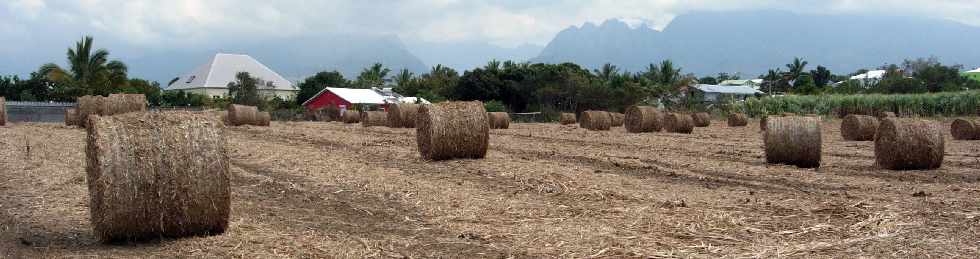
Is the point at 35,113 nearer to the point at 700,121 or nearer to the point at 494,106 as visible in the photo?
the point at 494,106

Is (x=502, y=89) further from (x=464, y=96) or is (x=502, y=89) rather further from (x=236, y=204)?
(x=236, y=204)

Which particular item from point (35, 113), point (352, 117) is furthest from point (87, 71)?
point (352, 117)

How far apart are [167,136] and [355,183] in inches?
159

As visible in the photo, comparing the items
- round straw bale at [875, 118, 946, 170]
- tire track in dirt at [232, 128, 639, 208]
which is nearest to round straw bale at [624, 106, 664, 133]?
tire track in dirt at [232, 128, 639, 208]

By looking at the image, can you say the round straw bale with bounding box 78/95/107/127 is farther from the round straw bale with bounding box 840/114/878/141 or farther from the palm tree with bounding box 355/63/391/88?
the palm tree with bounding box 355/63/391/88

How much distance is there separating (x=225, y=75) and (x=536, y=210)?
110038 millimetres

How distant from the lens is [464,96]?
60594 millimetres

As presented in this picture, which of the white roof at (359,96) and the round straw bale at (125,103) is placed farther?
the white roof at (359,96)

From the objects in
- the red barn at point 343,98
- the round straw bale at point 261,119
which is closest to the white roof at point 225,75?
the red barn at point 343,98

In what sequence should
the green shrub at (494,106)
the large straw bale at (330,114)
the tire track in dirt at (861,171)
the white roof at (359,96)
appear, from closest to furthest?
1. the tire track in dirt at (861,171)
2. the large straw bale at (330,114)
3. the green shrub at (494,106)
4. the white roof at (359,96)

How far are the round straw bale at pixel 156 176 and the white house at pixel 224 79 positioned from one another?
8616 centimetres

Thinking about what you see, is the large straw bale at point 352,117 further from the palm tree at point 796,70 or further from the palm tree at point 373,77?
the palm tree at point 796,70

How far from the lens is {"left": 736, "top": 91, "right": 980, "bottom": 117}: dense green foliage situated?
4688 cm

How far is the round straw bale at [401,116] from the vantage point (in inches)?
1249
